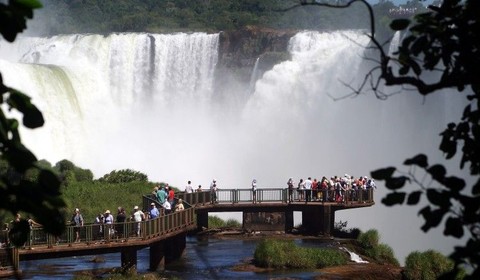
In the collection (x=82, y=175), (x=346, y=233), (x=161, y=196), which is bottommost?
(x=346, y=233)

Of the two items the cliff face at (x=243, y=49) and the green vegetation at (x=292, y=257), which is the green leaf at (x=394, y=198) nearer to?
the green vegetation at (x=292, y=257)

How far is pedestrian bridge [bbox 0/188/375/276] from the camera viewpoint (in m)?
22.4

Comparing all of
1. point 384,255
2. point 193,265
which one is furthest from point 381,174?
point 384,255

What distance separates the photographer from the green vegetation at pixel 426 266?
991 inches

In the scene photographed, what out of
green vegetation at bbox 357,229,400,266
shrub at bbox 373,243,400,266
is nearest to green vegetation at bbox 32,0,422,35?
green vegetation at bbox 357,229,400,266

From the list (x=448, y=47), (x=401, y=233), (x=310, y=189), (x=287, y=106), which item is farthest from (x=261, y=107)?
(x=448, y=47)

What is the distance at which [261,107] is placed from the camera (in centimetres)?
5672

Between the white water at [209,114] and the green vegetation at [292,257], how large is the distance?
1444 centimetres

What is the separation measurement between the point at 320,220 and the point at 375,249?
Answer: 410cm

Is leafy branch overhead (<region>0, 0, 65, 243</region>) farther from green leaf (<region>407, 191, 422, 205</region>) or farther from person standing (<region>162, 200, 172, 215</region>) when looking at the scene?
person standing (<region>162, 200, 172, 215</region>)

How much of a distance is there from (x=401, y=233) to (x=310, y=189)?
750 centimetres

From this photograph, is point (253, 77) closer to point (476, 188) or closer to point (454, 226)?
point (476, 188)

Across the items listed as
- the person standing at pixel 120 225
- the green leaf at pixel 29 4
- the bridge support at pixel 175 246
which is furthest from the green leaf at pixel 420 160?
the bridge support at pixel 175 246

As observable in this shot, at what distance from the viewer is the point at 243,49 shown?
61031 mm
